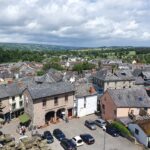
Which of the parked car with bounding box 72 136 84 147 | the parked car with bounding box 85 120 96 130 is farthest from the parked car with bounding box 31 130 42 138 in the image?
the parked car with bounding box 85 120 96 130

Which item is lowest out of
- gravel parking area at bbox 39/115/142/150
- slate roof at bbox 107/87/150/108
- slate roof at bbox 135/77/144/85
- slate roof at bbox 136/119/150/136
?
gravel parking area at bbox 39/115/142/150

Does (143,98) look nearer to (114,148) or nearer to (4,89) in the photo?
(114,148)

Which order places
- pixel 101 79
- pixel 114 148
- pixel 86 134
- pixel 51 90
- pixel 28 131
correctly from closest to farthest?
pixel 114 148 → pixel 86 134 → pixel 28 131 → pixel 51 90 → pixel 101 79

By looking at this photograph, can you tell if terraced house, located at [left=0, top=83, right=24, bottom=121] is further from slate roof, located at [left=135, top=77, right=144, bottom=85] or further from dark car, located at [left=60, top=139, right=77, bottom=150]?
slate roof, located at [left=135, top=77, right=144, bottom=85]

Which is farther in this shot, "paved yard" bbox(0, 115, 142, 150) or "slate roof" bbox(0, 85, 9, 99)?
"slate roof" bbox(0, 85, 9, 99)

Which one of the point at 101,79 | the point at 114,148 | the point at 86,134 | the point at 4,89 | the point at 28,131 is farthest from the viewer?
the point at 101,79

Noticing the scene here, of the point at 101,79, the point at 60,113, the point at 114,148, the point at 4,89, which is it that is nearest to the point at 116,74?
the point at 101,79

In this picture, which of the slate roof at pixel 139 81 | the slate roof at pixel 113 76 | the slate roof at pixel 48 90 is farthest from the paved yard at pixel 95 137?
the slate roof at pixel 139 81
